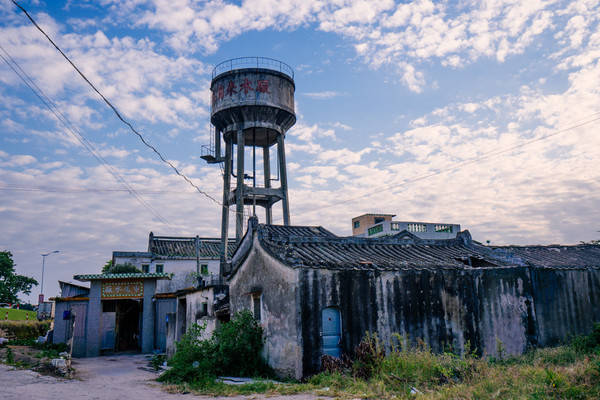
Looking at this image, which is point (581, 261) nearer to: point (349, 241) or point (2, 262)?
point (349, 241)

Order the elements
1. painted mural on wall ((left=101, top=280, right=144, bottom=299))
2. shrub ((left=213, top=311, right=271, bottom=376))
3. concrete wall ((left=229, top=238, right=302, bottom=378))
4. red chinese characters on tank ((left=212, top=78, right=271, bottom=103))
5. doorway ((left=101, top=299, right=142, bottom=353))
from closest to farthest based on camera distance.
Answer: concrete wall ((left=229, top=238, right=302, bottom=378)) < shrub ((left=213, top=311, right=271, bottom=376)) < painted mural on wall ((left=101, top=280, right=144, bottom=299)) < red chinese characters on tank ((left=212, top=78, right=271, bottom=103)) < doorway ((left=101, top=299, right=142, bottom=353))

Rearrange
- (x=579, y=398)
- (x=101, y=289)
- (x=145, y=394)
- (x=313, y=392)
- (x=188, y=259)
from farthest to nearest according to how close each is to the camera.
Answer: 1. (x=188, y=259)
2. (x=101, y=289)
3. (x=145, y=394)
4. (x=313, y=392)
5. (x=579, y=398)

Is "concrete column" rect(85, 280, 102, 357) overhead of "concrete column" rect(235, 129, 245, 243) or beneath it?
beneath

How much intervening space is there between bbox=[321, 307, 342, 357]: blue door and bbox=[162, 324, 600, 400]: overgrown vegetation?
334 millimetres

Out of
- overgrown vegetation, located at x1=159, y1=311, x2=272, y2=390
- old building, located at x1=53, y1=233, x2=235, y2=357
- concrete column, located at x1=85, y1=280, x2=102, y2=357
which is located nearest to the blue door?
overgrown vegetation, located at x1=159, y1=311, x2=272, y2=390

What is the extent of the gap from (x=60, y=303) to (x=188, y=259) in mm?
11900

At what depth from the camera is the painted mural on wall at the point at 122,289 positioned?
22.2m

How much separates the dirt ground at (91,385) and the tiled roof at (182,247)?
17472mm

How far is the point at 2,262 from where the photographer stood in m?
42.9

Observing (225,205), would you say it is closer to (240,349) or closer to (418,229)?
(240,349)

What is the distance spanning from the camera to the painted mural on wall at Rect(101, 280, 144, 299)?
22206 millimetres

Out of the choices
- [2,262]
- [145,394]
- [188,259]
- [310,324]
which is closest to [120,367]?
[145,394]

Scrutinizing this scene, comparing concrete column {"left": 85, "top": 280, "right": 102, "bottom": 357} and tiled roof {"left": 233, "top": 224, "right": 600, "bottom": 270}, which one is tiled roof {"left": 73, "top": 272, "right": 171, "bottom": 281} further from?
tiled roof {"left": 233, "top": 224, "right": 600, "bottom": 270}

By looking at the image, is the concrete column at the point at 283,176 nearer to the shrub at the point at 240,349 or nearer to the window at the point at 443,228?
the shrub at the point at 240,349
